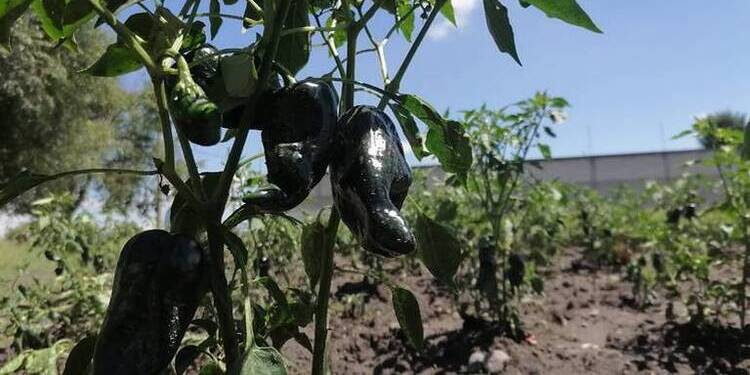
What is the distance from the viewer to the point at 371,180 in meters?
0.67

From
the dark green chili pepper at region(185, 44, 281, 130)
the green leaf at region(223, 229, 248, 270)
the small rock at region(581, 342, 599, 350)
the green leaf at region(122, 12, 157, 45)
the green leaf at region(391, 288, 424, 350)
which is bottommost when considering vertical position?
the small rock at region(581, 342, 599, 350)

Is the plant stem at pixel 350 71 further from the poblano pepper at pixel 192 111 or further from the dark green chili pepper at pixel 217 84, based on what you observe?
the poblano pepper at pixel 192 111

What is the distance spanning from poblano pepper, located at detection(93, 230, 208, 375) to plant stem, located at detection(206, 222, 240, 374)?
0.5 inches

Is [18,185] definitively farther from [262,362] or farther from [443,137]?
[443,137]

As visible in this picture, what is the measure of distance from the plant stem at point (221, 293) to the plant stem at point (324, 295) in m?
0.14

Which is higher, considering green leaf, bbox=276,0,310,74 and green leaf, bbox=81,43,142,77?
green leaf, bbox=276,0,310,74

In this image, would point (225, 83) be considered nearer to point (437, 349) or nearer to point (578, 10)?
point (578, 10)

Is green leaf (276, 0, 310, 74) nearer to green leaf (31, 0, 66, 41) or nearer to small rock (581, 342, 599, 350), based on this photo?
green leaf (31, 0, 66, 41)

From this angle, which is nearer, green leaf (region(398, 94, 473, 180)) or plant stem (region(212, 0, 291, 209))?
plant stem (region(212, 0, 291, 209))

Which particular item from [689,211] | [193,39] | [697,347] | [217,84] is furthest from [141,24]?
[689,211]

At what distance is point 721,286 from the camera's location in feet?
8.02

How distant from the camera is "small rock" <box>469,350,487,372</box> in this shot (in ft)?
7.01

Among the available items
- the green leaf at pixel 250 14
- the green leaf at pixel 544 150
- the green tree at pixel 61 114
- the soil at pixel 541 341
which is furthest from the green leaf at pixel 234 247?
the green tree at pixel 61 114

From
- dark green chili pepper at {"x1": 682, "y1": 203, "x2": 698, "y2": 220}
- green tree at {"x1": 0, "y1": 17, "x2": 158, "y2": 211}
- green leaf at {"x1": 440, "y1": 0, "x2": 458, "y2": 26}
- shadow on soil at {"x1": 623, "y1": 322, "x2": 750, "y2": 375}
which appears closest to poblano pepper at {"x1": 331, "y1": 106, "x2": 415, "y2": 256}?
green leaf at {"x1": 440, "y1": 0, "x2": 458, "y2": 26}
